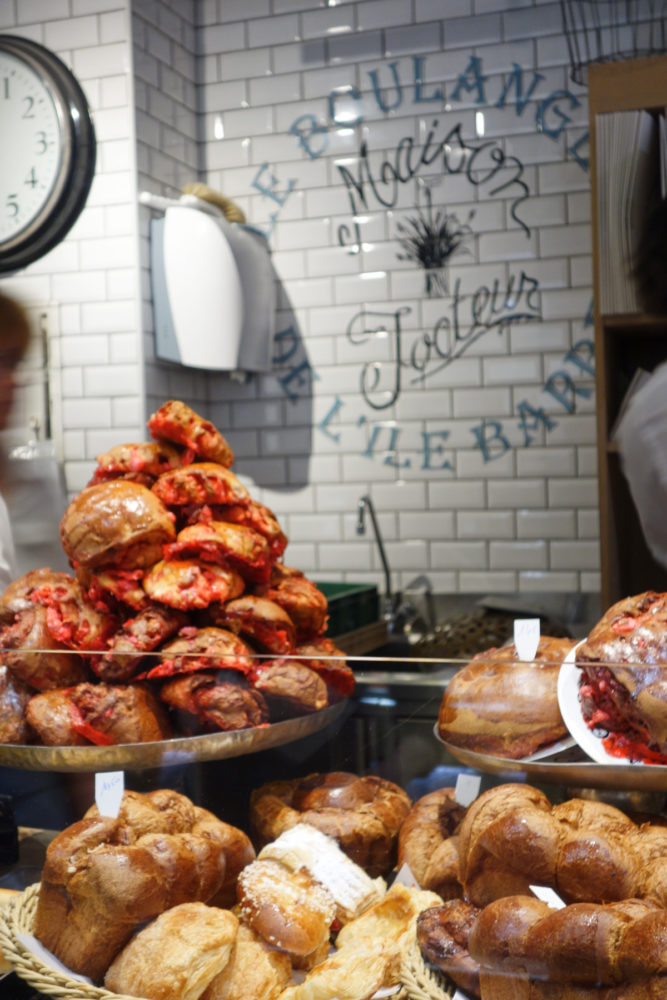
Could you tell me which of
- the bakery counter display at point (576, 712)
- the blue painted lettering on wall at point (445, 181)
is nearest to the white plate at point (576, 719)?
the bakery counter display at point (576, 712)

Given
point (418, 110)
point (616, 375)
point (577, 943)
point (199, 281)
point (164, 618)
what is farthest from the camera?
point (418, 110)

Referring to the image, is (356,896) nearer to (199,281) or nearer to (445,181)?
(199,281)

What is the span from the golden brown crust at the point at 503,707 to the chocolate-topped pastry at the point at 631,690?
26 millimetres

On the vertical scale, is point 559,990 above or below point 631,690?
below

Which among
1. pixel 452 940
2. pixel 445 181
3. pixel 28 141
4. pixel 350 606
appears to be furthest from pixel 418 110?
pixel 452 940

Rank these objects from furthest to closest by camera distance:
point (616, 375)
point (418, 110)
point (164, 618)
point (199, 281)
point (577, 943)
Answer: point (418, 110), point (199, 281), point (616, 375), point (164, 618), point (577, 943)

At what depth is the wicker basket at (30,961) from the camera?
67cm

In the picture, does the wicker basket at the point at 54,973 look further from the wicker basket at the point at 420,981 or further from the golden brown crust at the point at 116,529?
the golden brown crust at the point at 116,529

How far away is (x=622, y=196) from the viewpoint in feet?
7.39

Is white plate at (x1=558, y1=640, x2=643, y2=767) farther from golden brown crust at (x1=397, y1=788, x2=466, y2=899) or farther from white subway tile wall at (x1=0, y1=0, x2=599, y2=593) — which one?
white subway tile wall at (x1=0, y1=0, x2=599, y2=593)

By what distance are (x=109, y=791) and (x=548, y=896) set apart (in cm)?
35

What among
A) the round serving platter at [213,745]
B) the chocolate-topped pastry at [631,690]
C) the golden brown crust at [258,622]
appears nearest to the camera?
the chocolate-topped pastry at [631,690]

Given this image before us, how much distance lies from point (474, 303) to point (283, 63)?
100cm

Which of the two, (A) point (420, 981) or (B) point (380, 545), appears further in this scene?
(B) point (380, 545)
